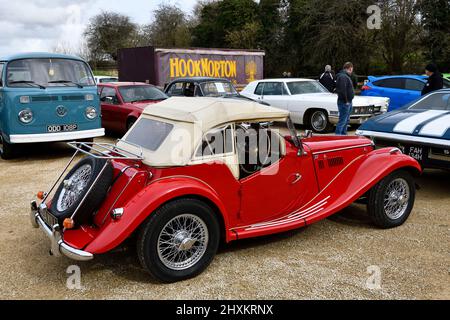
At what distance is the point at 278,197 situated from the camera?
14.1ft

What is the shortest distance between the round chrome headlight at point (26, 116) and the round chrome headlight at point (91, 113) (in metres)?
1.14

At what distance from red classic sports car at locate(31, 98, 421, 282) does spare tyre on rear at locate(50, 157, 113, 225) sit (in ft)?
0.03

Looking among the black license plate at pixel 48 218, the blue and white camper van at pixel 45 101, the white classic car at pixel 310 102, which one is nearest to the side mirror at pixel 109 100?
the blue and white camper van at pixel 45 101

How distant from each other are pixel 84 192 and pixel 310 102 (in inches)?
365

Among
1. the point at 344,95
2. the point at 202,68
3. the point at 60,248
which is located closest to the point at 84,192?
the point at 60,248

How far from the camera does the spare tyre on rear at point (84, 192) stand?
3.63 metres

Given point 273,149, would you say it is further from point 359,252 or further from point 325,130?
point 325,130

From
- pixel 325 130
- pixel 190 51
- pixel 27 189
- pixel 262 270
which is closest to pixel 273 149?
pixel 262 270

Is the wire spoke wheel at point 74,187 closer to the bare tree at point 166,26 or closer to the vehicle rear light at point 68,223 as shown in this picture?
the vehicle rear light at point 68,223

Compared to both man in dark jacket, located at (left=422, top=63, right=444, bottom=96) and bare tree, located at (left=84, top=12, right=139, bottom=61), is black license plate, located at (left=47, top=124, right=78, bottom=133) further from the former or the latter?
bare tree, located at (left=84, top=12, right=139, bottom=61)

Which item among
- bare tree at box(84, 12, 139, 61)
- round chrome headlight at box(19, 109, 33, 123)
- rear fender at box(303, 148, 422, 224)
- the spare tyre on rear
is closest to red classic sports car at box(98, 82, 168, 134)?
round chrome headlight at box(19, 109, 33, 123)

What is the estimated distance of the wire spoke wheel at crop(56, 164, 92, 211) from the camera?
3836 millimetres

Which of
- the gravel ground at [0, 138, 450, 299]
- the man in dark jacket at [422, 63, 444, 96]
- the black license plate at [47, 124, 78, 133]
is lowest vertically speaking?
the gravel ground at [0, 138, 450, 299]

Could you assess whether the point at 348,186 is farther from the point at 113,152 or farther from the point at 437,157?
the point at 113,152
